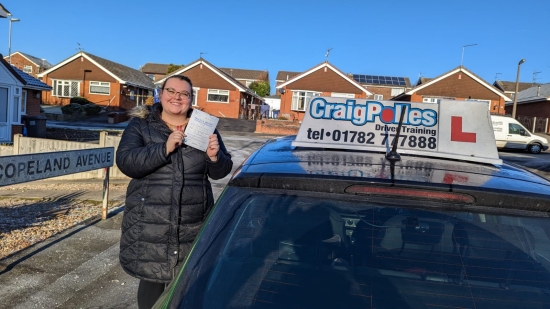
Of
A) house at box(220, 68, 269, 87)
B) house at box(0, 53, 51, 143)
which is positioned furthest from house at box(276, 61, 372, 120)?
house at box(220, 68, 269, 87)

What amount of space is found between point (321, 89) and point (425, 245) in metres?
34.6

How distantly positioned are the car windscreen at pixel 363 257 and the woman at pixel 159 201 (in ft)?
2.72

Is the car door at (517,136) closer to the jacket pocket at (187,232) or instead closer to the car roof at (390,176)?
the car roof at (390,176)

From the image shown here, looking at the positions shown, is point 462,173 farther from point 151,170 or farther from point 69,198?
point 69,198

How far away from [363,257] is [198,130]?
1.26 metres

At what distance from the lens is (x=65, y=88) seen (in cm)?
4000

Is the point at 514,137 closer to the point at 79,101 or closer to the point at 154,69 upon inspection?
the point at 79,101

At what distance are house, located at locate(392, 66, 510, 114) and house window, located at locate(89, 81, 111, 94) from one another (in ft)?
84.2

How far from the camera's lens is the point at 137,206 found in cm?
257

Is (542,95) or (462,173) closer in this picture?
(462,173)

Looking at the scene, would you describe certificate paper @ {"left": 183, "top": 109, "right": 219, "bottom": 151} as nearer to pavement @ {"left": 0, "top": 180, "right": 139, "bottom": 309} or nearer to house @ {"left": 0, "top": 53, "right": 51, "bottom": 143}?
pavement @ {"left": 0, "top": 180, "right": 139, "bottom": 309}

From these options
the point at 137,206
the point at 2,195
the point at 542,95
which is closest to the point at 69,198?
the point at 2,195

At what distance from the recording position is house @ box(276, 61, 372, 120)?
3509 centimetres

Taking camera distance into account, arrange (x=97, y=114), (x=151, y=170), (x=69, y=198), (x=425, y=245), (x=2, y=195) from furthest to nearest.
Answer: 1. (x=97, y=114)
2. (x=2, y=195)
3. (x=69, y=198)
4. (x=151, y=170)
5. (x=425, y=245)
